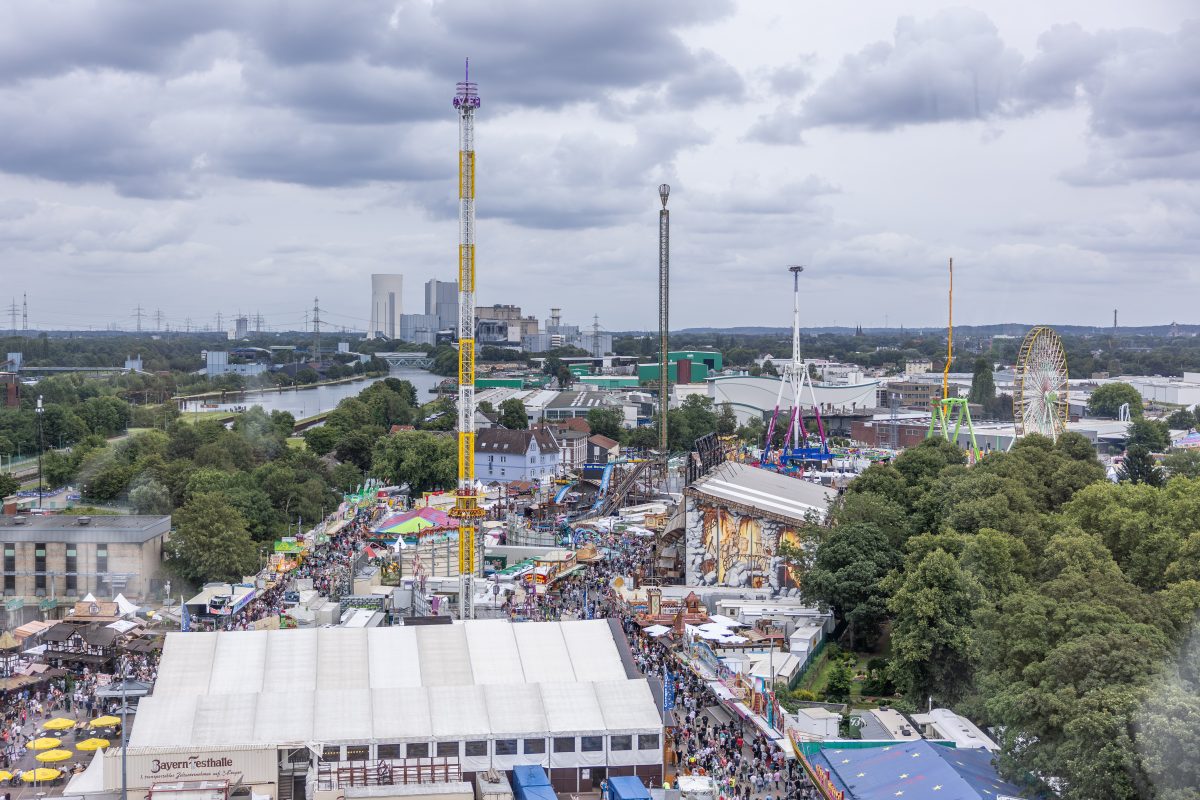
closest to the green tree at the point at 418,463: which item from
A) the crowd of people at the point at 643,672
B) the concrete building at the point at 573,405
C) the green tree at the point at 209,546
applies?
the crowd of people at the point at 643,672

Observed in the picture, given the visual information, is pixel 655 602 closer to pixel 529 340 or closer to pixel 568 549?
pixel 568 549

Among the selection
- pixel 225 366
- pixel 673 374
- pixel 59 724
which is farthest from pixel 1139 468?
pixel 225 366

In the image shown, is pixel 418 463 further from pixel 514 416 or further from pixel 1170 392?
pixel 1170 392

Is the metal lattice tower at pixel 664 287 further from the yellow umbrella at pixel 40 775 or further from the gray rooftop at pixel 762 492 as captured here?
the yellow umbrella at pixel 40 775

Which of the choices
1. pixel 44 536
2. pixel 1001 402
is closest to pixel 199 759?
pixel 44 536

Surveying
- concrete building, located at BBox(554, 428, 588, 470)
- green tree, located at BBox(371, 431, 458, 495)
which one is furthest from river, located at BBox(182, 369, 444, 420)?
green tree, located at BBox(371, 431, 458, 495)
